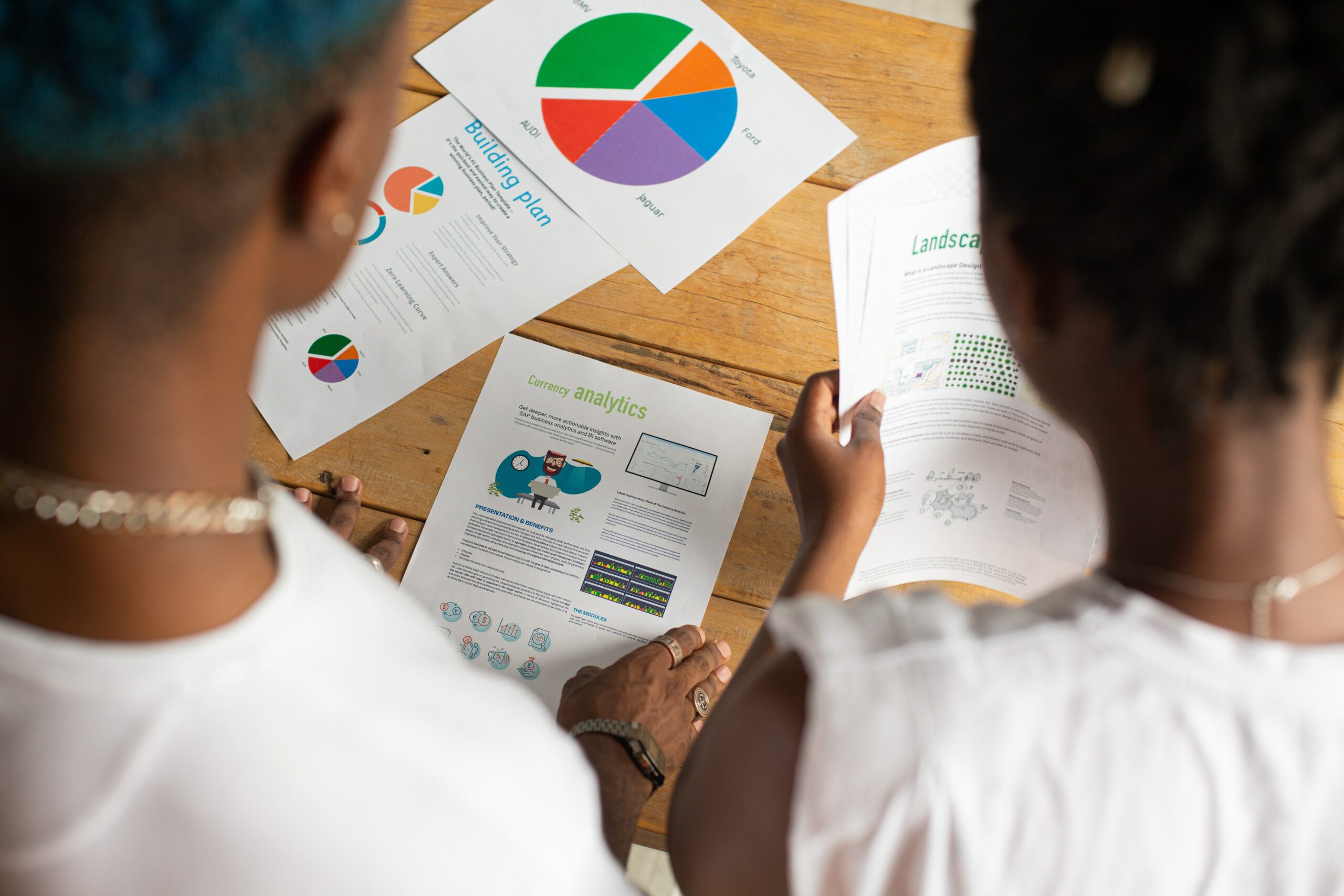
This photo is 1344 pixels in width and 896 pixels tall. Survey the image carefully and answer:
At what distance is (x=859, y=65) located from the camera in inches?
32.9

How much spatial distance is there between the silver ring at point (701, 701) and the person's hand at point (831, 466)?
0.15 metres

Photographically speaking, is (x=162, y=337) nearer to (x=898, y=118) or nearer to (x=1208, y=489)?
(x=1208, y=489)

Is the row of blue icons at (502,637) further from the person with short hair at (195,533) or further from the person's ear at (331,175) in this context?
the person's ear at (331,175)

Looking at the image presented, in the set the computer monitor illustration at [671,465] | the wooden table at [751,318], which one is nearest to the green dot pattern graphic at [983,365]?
the wooden table at [751,318]

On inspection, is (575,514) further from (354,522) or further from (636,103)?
(636,103)

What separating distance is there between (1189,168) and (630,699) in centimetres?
52

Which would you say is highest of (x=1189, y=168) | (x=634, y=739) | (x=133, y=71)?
(x=1189, y=168)

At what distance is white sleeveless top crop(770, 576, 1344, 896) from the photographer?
1.34 ft

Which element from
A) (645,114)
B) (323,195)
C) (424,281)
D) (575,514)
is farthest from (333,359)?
(323,195)

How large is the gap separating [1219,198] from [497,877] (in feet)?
1.35

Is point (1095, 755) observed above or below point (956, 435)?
below

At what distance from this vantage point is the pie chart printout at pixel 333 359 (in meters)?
0.75

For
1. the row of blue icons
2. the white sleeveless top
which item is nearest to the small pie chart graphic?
the row of blue icons

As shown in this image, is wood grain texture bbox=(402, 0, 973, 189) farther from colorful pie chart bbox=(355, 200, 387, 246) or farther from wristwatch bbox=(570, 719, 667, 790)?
wristwatch bbox=(570, 719, 667, 790)
